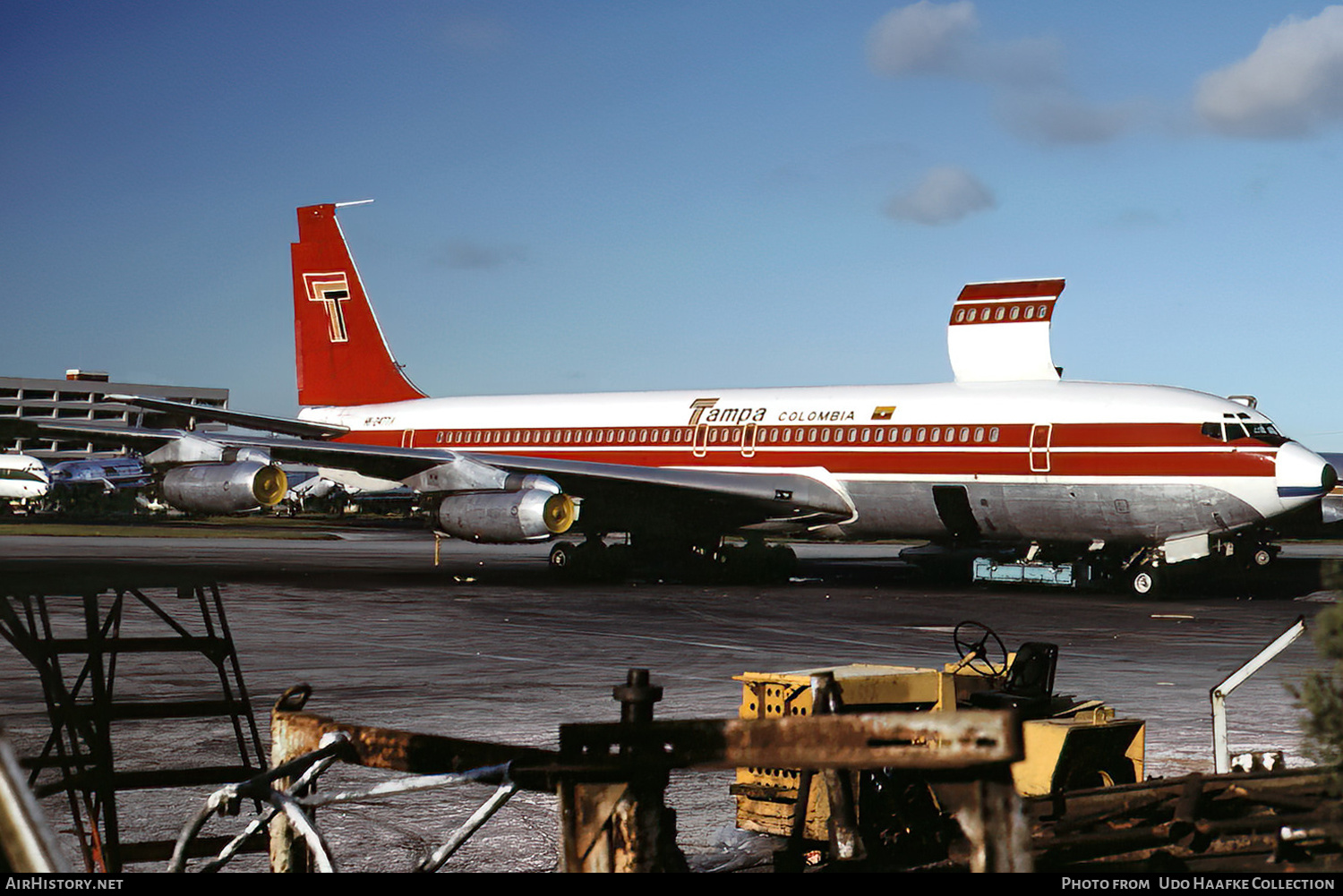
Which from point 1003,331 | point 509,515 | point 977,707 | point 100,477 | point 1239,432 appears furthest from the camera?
point 100,477

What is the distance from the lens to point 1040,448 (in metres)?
24.2

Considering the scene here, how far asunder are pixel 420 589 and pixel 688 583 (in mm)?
5859

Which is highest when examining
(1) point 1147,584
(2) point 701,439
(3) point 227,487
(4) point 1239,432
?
(2) point 701,439

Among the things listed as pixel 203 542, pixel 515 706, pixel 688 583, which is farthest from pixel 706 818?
pixel 203 542

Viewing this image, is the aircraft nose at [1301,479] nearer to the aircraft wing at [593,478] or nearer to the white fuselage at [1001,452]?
the white fuselage at [1001,452]

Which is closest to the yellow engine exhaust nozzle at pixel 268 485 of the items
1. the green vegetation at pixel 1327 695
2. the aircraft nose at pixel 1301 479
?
the aircraft nose at pixel 1301 479

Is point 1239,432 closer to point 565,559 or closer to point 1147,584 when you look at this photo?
point 1147,584

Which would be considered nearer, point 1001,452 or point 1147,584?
point 1147,584

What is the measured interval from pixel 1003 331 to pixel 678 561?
901 centimetres

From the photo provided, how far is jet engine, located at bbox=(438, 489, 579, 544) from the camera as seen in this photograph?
2584 cm

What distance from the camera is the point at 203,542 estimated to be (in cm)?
4319

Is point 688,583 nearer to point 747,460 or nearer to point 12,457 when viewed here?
point 747,460

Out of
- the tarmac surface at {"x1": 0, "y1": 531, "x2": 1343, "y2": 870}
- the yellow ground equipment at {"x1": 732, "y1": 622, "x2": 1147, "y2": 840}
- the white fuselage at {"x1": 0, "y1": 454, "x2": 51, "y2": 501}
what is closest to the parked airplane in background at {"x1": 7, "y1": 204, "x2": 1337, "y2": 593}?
the tarmac surface at {"x1": 0, "y1": 531, "x2": 1343, "y2": 870}

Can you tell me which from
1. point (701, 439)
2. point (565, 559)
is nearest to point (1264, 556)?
point (701, 439)
